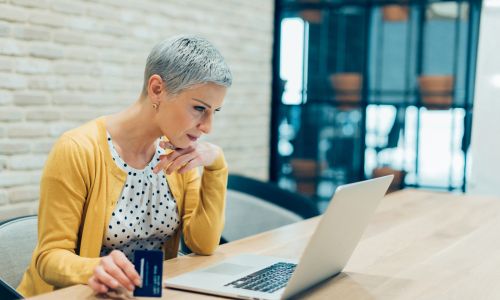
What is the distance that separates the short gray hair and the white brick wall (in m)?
1.58

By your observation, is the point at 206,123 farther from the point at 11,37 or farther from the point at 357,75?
the point at 357,75

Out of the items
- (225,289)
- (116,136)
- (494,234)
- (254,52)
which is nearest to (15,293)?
(116,136)

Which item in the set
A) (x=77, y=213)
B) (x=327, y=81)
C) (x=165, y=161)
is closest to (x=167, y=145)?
(x=165, y=161)

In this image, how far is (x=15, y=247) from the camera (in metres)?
2.07

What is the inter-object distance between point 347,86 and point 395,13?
64 centimetres

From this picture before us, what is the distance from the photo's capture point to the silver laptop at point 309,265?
1342 millimetres

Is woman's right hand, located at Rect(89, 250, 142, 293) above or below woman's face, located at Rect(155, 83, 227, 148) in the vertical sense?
below

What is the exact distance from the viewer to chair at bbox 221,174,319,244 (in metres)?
2.84

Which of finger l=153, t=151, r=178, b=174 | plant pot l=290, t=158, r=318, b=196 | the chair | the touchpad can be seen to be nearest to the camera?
the touchpad

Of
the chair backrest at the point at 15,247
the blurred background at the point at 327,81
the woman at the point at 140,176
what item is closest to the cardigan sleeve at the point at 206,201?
the woman at the point at 140,176

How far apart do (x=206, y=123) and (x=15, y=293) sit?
665mm

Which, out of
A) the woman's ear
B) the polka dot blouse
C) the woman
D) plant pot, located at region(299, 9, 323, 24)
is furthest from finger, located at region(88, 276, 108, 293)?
plant pot, located at region(299, 9, 323, 24)

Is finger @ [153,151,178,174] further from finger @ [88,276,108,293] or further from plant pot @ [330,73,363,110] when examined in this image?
plant pot @ [330,73,363,110]

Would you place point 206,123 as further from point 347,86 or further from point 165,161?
point 347,86
